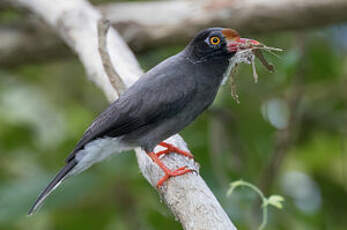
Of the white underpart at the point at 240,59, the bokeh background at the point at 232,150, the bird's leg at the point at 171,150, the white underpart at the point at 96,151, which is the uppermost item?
the white underpart at the point at 240,59

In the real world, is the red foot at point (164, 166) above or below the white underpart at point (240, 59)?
below

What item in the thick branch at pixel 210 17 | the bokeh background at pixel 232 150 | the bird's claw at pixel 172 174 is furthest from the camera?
the thick branch at pixel 210 17

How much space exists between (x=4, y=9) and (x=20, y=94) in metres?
1.10

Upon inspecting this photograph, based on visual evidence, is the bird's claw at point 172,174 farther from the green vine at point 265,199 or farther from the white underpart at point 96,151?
the white underpart at point 96,151

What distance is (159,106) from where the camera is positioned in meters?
3.97

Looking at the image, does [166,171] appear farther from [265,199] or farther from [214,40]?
[214,40]

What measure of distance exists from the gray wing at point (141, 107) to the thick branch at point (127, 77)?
0.96ft

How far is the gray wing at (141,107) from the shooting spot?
392 cm

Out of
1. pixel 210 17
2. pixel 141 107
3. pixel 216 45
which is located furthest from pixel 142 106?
pixel 210 17

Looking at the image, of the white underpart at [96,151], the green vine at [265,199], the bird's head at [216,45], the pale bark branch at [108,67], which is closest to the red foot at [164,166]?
the white underpart at [96,151]

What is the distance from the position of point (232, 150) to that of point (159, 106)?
1.94m

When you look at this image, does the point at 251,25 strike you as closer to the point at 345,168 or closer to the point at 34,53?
the point at 345,168

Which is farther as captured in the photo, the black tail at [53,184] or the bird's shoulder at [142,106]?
the bird's shoulder at [142,106]

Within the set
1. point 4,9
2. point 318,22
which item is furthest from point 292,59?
point 4,9
